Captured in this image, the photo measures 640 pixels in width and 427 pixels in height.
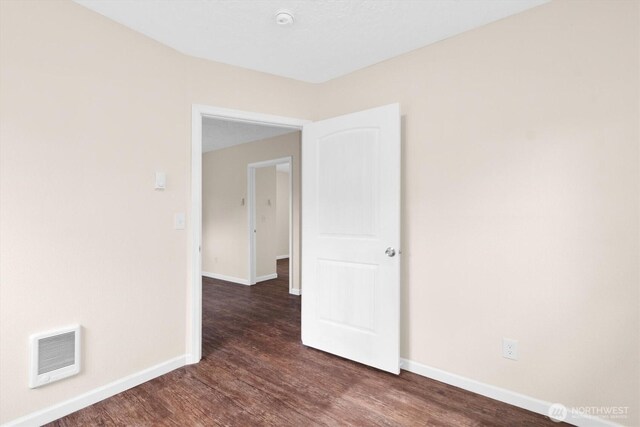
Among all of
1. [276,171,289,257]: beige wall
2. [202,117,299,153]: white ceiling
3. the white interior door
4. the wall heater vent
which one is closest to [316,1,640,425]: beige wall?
the white interior door

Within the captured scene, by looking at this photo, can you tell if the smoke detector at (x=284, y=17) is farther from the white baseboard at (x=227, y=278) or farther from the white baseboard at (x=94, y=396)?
the white baseboard at (x=227, y=278)

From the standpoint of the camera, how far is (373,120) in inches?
98.5

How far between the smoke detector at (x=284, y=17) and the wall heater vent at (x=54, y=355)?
2279 mm

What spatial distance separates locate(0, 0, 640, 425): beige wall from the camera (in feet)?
5.71

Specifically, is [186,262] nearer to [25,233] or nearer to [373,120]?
[25,233]

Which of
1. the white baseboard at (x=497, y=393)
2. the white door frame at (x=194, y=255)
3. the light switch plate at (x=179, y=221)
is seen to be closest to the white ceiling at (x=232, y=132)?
the white door frame at (x=194, y=255)

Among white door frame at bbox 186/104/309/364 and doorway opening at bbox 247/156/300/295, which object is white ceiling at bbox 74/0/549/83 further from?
doorway opening at bbox 247/156/300/295

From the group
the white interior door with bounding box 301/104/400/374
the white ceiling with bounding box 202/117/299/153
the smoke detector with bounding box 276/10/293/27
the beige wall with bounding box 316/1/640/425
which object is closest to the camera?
the beige wall with bounding box 316/1/640/425

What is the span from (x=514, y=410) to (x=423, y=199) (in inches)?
57.1

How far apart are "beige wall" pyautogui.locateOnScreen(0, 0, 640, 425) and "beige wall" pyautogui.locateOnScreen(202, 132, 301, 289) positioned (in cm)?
295

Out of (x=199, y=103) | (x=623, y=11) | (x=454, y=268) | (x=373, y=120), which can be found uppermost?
(x=623, y=11)

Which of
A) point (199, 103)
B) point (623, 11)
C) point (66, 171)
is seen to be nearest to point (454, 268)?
point (623, 11)

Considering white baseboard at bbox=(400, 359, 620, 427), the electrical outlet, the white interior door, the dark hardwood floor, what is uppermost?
the white interior door

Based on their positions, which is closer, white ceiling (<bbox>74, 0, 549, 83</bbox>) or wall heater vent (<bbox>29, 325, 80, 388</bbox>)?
wall heater vent (<bbox>29, 325, 80, 388</bbox>)
